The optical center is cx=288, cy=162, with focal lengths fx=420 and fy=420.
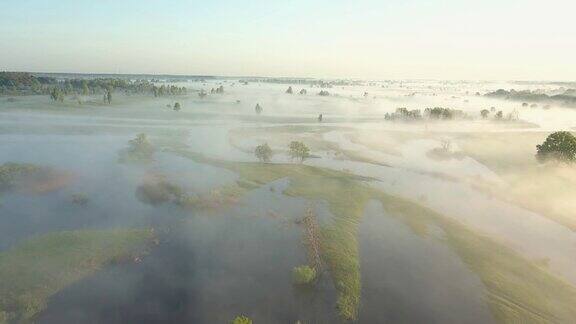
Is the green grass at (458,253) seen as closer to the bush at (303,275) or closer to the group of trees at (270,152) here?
the bush at (303,275)

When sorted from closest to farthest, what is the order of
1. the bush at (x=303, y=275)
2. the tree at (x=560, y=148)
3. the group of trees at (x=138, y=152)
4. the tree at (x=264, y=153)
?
the bush at (x=303, y=275), the tree at (x=560, y=148), the tree at (x=264, y=153), the group of trees at (x=138, y=152)

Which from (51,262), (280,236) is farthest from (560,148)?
(51,262)

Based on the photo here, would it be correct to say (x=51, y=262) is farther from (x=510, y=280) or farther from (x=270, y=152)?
(x=270, y=152)

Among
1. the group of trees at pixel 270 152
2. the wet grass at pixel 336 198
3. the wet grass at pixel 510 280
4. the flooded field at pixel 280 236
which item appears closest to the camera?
the wet grass at pixel 510 280

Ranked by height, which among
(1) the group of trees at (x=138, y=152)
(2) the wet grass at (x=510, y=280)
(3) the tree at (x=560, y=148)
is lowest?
(2) the wet grass at (x=510, y=280)

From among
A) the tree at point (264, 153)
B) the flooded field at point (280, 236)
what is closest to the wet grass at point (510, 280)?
the flooded field at point (280, 236)

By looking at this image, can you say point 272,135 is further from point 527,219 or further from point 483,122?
point 483,122

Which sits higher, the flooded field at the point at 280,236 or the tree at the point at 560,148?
the tree at the point at 560,148

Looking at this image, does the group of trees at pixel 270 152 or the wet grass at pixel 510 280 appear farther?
the group of trees at pixel 270 152
